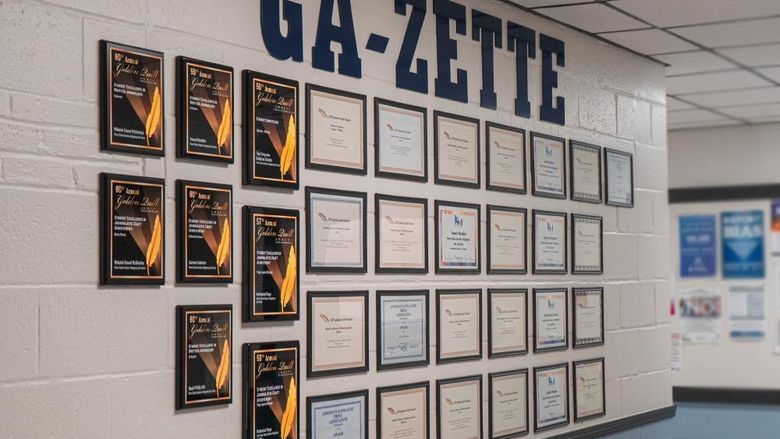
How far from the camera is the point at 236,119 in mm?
3301

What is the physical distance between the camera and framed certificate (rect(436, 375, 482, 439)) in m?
4.24

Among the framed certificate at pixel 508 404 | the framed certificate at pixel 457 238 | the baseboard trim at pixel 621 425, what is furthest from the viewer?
the baseboard trim at pixel 621 425

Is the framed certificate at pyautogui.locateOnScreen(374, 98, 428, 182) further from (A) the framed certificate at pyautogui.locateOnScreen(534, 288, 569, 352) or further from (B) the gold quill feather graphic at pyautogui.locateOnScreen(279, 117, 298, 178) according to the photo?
(A) the framed certificate at pyautogui.locateOnScreen(534, 288, 569, 352)

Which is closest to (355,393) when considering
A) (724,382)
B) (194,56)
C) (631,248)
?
(194,56)

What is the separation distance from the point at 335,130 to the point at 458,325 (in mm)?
1105

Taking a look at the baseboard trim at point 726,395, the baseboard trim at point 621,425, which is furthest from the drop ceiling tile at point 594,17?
the baseboard trim at point 726,395

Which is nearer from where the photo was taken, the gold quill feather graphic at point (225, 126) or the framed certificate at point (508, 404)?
the gold quill feather graphic at point (225, 126)

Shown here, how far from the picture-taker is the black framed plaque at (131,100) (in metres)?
2.85

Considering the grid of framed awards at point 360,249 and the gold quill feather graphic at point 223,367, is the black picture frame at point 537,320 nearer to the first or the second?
the grid of framed awards at point 360,249

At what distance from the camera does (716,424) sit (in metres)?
7.30

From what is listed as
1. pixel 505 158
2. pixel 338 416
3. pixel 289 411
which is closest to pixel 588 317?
pixel 505 158

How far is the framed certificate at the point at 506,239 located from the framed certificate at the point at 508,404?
1.55 feet

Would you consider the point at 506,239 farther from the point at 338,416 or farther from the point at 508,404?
the point at 338,416

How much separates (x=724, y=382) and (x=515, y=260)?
4693mm
